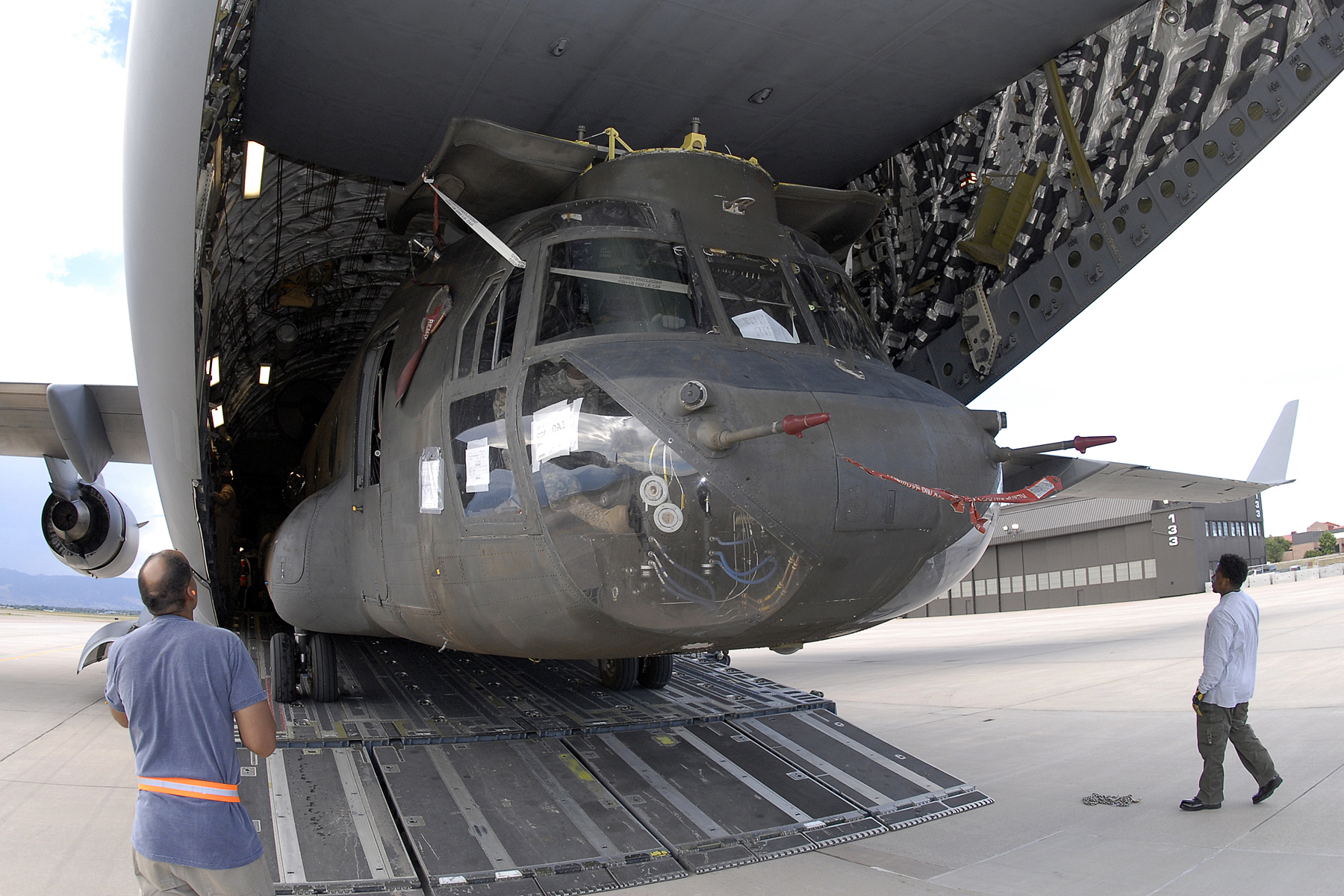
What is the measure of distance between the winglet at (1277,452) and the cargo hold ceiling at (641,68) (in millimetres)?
9215

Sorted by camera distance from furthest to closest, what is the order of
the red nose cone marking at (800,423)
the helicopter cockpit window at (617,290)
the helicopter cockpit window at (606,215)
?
the helicopter cockpit window at (606,215)
the helicopter cockpit window at (617,290)
the red nose cone marking at (800,423)

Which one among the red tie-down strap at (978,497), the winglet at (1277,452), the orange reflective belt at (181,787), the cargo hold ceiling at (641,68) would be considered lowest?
the orange reflective belt at (181,787)

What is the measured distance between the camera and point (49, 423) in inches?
397

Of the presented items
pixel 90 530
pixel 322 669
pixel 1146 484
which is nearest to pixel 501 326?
pixel 322 669

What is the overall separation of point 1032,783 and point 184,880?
5.17 metres

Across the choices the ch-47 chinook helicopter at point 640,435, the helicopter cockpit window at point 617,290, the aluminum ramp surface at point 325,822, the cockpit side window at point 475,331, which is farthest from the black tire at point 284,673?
the helicopter cockpit window at point 617,290

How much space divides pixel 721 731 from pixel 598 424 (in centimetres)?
307

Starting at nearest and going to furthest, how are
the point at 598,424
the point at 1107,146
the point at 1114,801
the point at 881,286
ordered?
the point at 598,424 → the point at 1114,801 → the point at 1107,146 → the point at 881,286

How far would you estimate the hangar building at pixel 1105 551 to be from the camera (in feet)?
100

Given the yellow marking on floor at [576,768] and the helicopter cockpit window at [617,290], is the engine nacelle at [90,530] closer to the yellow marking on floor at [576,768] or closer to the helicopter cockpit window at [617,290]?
the yellow marking on floor at [576,768]

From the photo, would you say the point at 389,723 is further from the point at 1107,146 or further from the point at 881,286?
the point at 1107,146

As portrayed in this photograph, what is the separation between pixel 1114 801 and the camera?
524 centimetres

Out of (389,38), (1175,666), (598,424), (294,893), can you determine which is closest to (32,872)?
(294,893)

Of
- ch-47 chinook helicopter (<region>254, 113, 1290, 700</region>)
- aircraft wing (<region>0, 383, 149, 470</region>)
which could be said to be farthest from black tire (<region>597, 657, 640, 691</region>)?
aircraft wing (<region>0, 383, 149, 470</region>)
